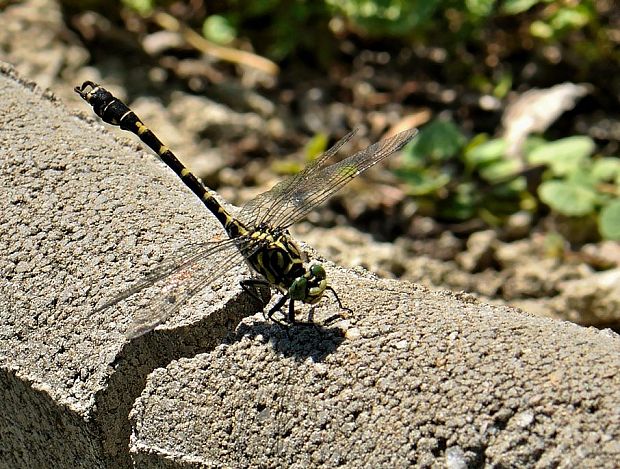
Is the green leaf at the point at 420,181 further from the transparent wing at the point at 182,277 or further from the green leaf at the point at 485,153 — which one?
the transparent wing at the point at 182,277

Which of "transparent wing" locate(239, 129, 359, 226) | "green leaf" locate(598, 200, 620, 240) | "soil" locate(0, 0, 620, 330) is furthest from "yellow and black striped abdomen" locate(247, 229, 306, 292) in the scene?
"green leaf" locate(598, 200, 620, 240)

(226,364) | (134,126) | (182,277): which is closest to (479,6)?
(134,126)

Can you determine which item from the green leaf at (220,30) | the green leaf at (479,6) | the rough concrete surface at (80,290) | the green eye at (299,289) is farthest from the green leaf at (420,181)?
the green eye at (299,289)

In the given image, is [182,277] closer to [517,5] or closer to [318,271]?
[318,271]

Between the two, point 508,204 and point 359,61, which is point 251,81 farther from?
point 508,204

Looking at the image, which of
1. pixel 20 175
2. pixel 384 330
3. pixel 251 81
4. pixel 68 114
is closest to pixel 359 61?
pixel 251 81

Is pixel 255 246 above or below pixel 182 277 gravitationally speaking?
below
